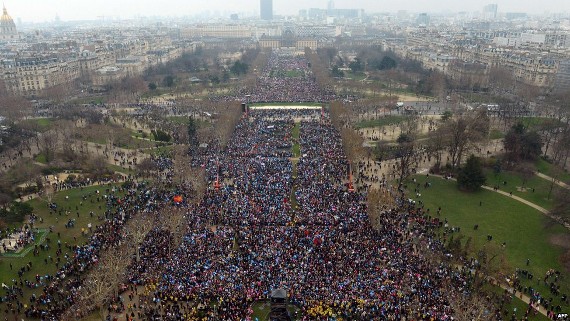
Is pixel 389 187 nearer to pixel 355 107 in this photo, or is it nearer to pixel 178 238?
pixel 178 238

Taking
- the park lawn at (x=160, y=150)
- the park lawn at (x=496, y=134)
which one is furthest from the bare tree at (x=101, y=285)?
the park lawn at (x=496, y=134)

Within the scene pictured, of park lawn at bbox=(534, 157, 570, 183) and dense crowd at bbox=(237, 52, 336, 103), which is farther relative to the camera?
dense crowd at bbox=(237, 52, 336, 103)

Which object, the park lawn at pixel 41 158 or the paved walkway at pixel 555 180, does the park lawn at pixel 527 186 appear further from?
the park lawn at pixel 41 158

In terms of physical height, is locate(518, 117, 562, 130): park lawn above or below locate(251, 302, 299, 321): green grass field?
above

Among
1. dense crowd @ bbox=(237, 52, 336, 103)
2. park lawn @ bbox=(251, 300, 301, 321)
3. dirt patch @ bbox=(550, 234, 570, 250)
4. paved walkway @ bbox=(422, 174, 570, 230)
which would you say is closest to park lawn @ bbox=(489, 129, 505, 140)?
paved walkway @ bbox=(422, 174, 570, 230)

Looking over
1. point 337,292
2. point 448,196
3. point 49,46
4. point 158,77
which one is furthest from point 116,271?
point 49,46

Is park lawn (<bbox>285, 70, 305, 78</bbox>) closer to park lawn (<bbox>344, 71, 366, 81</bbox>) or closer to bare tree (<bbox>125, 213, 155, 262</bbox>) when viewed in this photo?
park lawn (<bbox>344, 71, 366, 81</bbox>)

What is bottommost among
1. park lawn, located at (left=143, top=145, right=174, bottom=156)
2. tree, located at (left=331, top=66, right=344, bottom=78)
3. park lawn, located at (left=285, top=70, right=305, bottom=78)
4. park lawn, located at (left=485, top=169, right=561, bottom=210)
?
park lawn, located at (left=485, top=169, right=561, bottom=210)
